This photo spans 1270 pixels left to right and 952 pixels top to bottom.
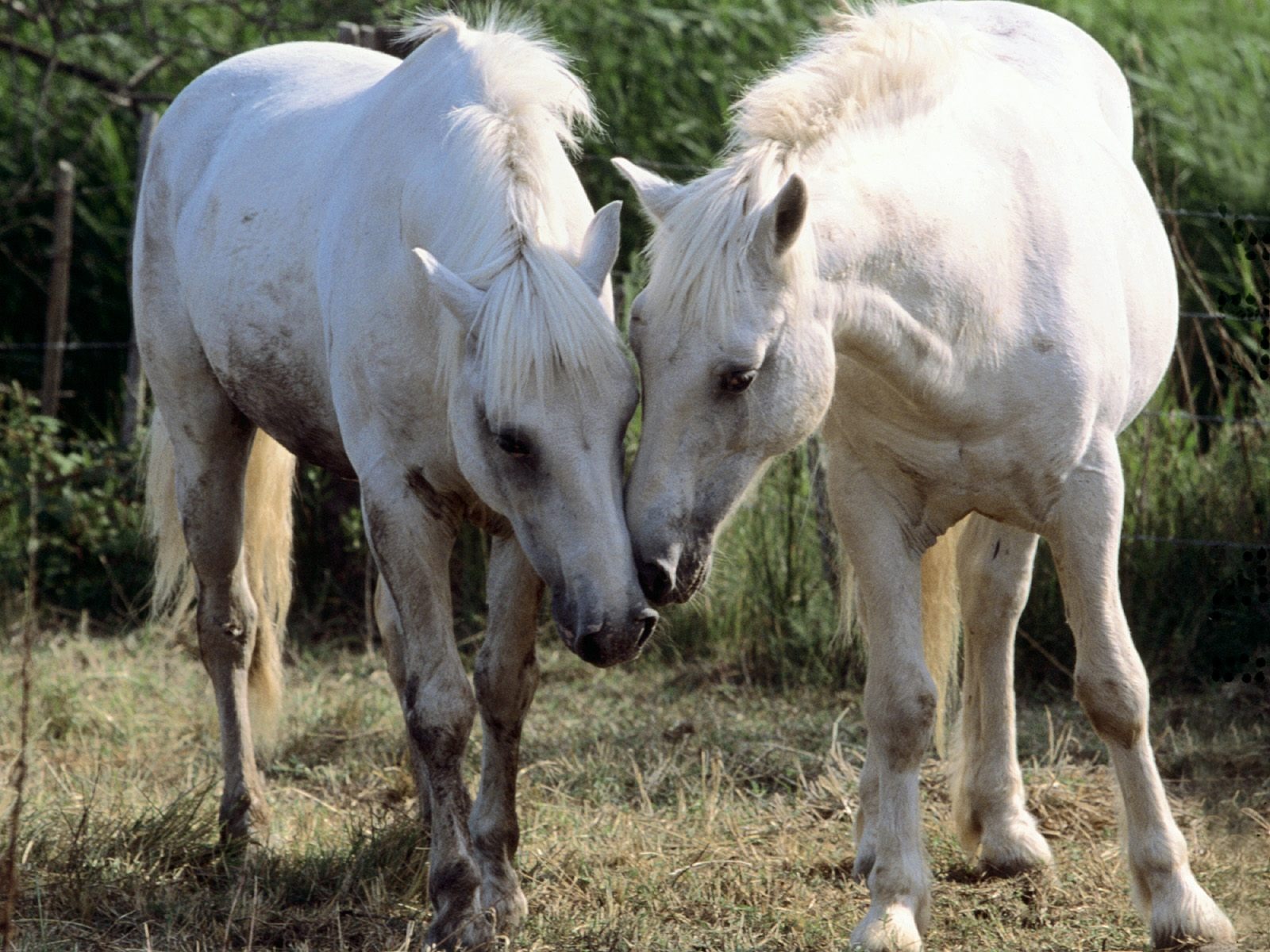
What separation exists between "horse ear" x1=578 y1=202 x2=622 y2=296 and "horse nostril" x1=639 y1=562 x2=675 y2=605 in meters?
0.60

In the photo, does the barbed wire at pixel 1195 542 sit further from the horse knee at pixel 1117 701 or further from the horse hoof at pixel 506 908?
the horse hoof at pixel 506 908

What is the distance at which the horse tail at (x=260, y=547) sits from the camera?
15.1ft

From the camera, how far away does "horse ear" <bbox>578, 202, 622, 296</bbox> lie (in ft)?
10.2

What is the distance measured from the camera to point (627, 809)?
4.22m

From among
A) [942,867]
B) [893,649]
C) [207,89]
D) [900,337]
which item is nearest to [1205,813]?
[942,867]

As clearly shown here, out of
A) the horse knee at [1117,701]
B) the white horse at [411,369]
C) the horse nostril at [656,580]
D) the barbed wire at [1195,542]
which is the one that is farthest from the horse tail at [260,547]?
the barbed wire at [1195,542]

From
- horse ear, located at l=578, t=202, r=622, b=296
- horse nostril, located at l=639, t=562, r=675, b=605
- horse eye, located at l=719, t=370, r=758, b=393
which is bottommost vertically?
horse nostril, located at l=639, t=562, r=675, b=605

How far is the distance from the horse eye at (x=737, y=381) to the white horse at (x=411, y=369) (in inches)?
9.0

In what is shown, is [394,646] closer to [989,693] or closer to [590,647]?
[590,647]

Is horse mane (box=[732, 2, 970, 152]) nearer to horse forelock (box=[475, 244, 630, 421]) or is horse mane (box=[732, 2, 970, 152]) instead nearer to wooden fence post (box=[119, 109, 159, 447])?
horse forelock (box=[475, 244, 630, 421])

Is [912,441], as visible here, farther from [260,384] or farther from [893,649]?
[260,384]

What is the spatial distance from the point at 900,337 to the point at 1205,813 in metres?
1.80

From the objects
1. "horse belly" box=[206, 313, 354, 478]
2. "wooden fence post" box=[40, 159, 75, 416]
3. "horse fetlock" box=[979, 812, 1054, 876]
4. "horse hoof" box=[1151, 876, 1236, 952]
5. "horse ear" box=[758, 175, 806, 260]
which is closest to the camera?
"horse ear" box=[758, 175, 806, 260]

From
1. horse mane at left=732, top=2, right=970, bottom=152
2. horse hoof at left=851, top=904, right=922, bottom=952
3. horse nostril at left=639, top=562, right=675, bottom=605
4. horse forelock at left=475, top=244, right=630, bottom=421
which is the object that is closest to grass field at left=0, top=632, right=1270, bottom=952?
horse hoof at left=851, top=904, right=922, bottom=952
